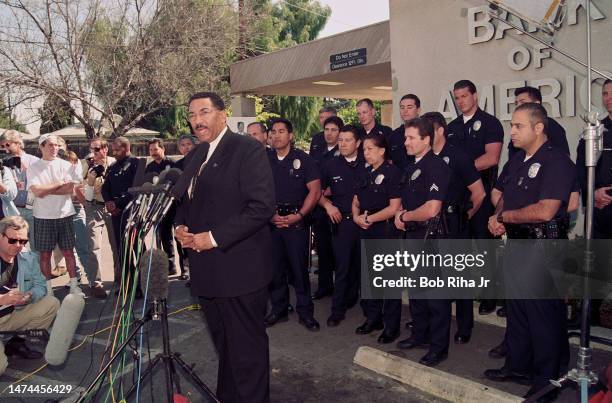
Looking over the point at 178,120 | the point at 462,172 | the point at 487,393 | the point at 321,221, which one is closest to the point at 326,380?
the point at 487,393

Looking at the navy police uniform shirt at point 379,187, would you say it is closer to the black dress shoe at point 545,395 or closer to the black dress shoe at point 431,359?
the black dress shoe at point 431,359

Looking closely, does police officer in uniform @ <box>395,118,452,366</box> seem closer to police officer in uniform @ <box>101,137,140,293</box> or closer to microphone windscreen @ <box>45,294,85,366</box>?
microphone windscreen @ <box>45,294,85,366</box>

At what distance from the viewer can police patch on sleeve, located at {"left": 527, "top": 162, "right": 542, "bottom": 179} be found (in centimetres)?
374

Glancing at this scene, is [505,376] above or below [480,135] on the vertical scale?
below

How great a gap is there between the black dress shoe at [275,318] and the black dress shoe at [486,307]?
80.2 inches

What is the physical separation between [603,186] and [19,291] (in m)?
5.28

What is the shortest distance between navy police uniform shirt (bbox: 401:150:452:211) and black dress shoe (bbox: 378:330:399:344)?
49.5 inches

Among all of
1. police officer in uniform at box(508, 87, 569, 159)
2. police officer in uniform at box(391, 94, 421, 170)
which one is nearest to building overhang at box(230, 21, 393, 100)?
police officer in uniform at box(391, 94, 421, 170)

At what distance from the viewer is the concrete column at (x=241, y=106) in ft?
59.3

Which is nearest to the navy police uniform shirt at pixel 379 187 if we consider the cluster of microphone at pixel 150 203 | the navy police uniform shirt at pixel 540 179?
the navy police uniform shirt at pixel 540 179

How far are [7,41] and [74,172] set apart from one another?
1358 cm

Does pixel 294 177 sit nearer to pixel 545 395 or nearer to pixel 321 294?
pixel 321 294

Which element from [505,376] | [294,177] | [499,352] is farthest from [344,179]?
[505,376]

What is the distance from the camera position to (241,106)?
18.1 metres
